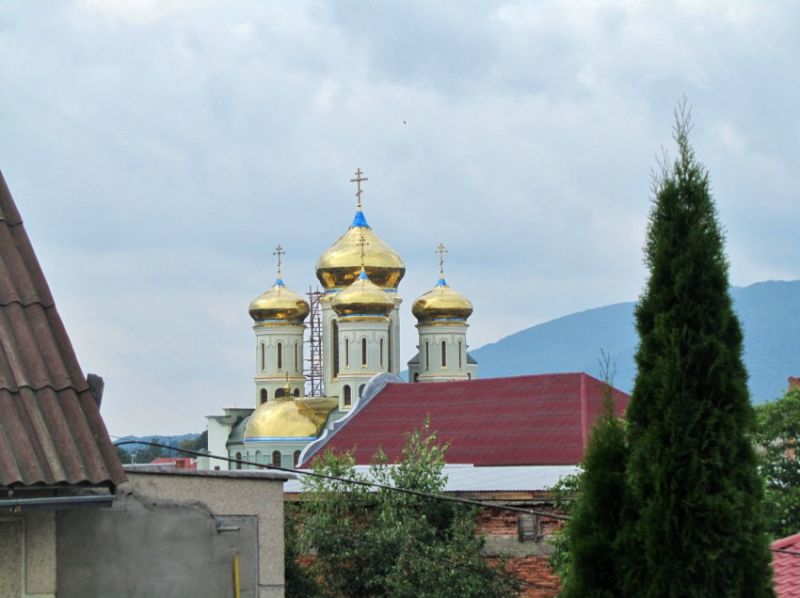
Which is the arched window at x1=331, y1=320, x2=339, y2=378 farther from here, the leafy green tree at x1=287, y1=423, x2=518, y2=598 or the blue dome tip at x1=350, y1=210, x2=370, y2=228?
the leafy green tree at x1=287, y1=423, x2=518, y2=598

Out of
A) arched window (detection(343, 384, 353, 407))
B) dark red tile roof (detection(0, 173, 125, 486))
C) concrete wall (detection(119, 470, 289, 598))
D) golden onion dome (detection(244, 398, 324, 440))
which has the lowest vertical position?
concrete wall (detection(119, 470, 289, 598))

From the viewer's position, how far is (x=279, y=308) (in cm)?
6575

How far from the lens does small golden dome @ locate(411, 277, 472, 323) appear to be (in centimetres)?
6425

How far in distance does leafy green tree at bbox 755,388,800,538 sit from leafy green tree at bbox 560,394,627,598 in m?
23.9

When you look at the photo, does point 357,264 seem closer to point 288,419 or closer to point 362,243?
point 362,243

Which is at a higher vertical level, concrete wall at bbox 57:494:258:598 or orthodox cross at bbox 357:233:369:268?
orthodox cross at bbox 357:233:369:268

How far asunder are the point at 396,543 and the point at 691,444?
62.1 ft

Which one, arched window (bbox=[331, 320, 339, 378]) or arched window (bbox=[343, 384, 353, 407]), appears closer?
arched window (bbox=[343, 384, 353, 407])

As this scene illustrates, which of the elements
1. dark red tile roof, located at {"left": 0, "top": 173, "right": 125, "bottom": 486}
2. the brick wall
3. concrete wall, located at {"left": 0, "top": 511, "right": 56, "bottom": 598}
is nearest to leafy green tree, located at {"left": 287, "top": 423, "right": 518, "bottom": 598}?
the brick wall

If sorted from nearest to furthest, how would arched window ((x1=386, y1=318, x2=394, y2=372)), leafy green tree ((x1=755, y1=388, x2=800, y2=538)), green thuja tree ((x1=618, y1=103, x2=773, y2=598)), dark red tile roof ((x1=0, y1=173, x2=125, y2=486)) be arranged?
dark red tile roof ((x1=0, y1=173, x2=125, y2=486)), green thuja tree ((x1=618, y1=103, x2=773, y2=598)), leafy green tree ((x1=755, y1=388, x2=800, y2=538)), arched window ((x1=386, y1=318, x2=394, y2=372))

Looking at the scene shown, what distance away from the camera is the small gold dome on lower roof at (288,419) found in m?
58.7

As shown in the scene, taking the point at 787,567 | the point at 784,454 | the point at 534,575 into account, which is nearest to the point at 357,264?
the point at 784,454

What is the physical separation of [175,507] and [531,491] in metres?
21.6

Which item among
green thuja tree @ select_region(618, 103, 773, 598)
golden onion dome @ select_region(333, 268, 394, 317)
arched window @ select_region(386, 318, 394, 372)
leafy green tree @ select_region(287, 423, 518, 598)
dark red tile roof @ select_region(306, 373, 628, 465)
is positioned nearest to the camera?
green thuja tree @ select_region(618, 103, 773, 598)
